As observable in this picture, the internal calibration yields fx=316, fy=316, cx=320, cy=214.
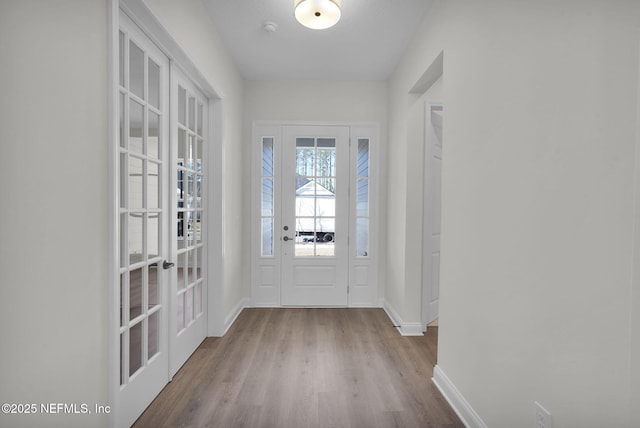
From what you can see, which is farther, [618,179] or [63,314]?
[63,314]

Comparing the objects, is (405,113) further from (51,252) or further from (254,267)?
(51,252)

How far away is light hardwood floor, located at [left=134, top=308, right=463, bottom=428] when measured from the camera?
1809 mm

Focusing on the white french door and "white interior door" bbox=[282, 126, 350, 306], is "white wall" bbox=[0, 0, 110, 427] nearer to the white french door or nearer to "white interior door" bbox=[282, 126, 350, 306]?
the white french door

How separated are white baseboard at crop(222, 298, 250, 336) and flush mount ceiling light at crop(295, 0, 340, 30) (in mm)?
2655

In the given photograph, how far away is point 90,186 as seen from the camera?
1296 mm

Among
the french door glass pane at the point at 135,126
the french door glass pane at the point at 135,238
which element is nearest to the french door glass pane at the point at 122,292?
the french door glass pane at the point at 135,238

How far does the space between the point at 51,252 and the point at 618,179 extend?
1.85m

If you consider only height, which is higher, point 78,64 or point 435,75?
point 435,75

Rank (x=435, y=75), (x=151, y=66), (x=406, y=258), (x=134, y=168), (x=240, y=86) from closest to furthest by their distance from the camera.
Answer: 1. (x=134, y=168)
2. (x=151, y=66)
3. (x=435, y=75)
4. (x=406, y=258)
5. (x=240, y=86)

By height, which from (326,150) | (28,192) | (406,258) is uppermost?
(326,150)

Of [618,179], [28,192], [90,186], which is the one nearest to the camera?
[618,179]

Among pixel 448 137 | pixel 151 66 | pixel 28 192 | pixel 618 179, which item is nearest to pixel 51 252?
pixel 28 192

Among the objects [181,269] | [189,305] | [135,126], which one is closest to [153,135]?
[135,126]

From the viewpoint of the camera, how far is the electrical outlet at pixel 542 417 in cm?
118
